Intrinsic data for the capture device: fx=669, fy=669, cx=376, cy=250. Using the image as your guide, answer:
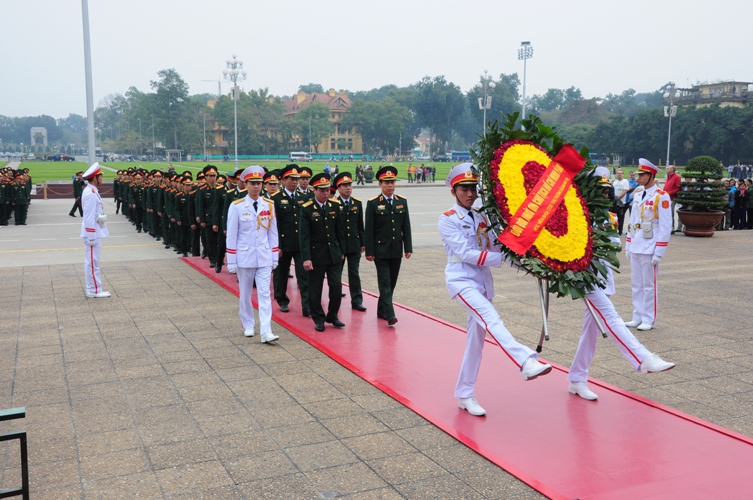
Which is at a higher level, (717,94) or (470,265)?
(717,94)

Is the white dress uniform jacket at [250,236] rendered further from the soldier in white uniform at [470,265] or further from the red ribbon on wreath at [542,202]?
the red ribbon on wreath at [542,202]

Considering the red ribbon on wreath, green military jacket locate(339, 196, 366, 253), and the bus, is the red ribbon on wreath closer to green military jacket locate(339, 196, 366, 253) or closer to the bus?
green military jacket locate(339, 196, 366, 253)

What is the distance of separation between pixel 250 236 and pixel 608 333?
163 inches

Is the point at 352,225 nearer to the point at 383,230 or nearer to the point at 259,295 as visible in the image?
the point at 383,230

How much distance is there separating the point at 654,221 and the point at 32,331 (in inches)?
305

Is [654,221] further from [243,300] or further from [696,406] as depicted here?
[243,300]

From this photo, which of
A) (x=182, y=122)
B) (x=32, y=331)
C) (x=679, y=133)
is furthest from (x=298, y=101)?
(x=32, y=331)

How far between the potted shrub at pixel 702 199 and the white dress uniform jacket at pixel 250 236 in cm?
1472

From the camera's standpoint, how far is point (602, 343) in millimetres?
7672

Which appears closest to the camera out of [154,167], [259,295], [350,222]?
[259,295]

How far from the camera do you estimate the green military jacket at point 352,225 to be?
28.3ft

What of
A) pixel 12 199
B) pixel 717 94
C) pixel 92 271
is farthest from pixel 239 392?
pixel 717 94

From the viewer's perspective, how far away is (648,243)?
835 cm

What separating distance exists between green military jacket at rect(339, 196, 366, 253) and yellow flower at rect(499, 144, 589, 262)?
371 centimetres
